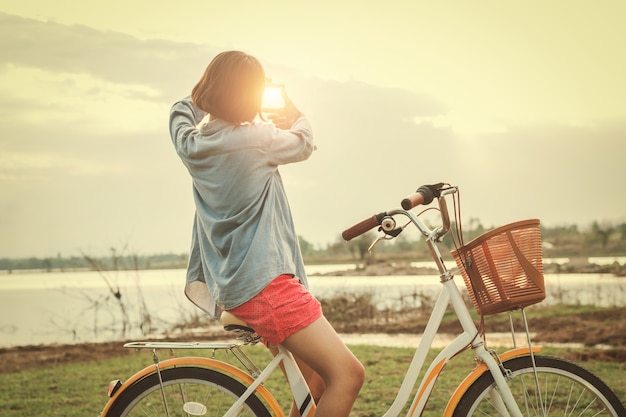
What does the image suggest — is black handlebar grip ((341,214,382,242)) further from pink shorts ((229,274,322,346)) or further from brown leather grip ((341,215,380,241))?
pink shorts ((229,274,322,346))

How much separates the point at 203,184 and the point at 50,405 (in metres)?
4.02

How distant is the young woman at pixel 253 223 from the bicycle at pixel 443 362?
0.45ft

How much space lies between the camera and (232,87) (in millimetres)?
2361

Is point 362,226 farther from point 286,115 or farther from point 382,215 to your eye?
Answer: point 286,115

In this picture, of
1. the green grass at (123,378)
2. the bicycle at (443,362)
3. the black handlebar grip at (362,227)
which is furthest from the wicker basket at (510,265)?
the green grass at (123,378)

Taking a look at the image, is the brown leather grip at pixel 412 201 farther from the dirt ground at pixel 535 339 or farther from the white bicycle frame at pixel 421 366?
the dirt ground at pixel 535 339

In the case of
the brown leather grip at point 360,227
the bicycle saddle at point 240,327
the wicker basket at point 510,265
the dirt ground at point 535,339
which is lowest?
the dirt ground at point 535,339

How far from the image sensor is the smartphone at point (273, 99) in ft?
8.32

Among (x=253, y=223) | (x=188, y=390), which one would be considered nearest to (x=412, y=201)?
(x=253, y=223)

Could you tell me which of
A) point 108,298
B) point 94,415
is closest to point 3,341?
point 108,298

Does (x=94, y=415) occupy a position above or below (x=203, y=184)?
below

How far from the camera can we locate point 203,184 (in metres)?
2.45

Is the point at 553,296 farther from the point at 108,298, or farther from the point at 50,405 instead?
the point at 50,405

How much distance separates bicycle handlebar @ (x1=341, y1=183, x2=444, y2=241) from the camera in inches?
97.4
